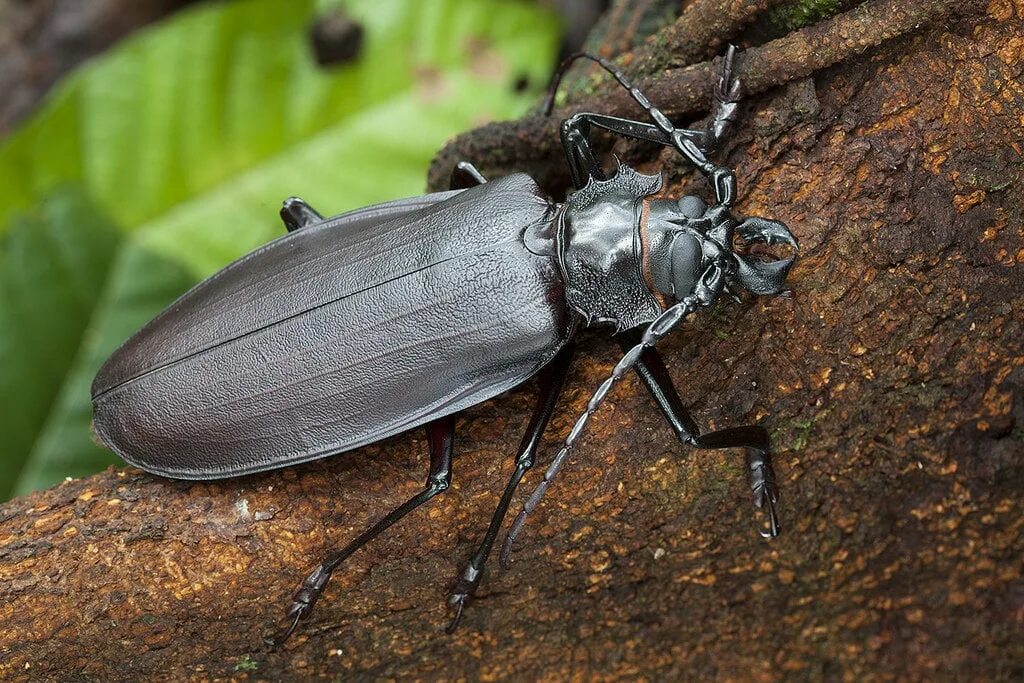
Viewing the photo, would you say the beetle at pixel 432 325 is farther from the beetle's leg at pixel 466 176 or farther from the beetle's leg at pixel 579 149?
the beetle's leg at pixel 466 176

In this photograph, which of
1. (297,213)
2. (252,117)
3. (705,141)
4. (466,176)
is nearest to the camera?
(705,141)

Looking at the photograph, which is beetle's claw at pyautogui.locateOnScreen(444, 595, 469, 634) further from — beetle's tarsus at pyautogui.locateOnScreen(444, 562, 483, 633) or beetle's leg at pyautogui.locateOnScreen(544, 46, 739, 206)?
beetle's leg at pyautogui.locateOnScreen(544, 46, 739, 206)

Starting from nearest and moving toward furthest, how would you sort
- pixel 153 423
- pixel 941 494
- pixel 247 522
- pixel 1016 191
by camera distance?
pixel 1016 191
pixel 941 494
pixel 247 522
pixel 153 423

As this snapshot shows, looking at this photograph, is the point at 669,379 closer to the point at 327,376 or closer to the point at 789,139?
the point at 789,139

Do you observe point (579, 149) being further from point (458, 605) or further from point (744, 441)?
point (458, 605)

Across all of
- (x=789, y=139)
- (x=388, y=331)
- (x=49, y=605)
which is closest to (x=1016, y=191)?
(x=789, y=139)

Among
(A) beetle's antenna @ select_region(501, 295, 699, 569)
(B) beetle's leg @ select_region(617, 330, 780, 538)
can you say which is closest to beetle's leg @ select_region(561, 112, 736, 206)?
(A) beetle's antenna @ select_region(501, 295, 699, 569)

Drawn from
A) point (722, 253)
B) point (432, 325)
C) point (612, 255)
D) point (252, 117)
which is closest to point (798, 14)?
point (722, 253)

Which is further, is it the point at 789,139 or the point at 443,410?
the point at 443,410
